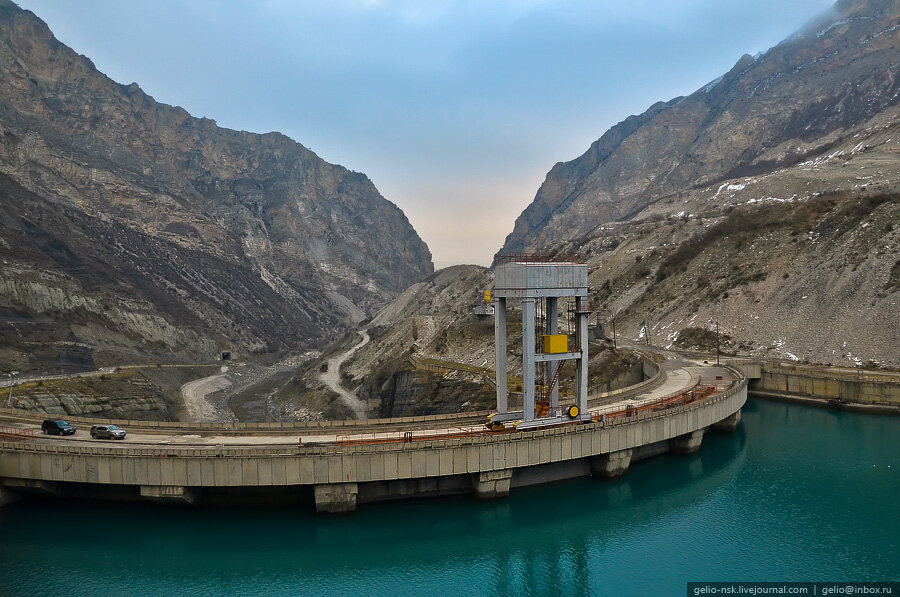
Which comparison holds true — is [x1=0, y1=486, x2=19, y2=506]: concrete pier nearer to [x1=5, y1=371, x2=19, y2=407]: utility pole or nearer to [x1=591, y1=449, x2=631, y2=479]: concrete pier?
[x1=5, y1=371, x2=19, y2=407]: utility pole

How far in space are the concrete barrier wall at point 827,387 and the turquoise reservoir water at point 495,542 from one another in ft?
62.2

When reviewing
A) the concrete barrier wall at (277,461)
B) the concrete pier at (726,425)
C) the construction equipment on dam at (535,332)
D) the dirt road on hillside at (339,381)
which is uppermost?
the construction equipment on dam at (535,332)

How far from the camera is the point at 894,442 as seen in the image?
48094mm

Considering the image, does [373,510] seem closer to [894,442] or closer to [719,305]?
[894,442]

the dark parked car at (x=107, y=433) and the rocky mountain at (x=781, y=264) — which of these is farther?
the rocky mountain at (x=781, y=264)

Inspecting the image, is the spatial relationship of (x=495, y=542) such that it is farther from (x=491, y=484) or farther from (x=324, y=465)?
(x=324, y=465)

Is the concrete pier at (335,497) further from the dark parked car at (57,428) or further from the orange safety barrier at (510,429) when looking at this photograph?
the dark parked car at (57,428)

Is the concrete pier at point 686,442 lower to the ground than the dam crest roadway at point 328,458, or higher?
lower

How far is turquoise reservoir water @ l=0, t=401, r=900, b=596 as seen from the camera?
92.6ft

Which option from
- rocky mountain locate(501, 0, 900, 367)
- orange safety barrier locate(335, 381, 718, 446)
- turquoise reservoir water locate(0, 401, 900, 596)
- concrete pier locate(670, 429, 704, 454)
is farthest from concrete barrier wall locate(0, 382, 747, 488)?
rocky mountain locate(501, 0, 900, 367)

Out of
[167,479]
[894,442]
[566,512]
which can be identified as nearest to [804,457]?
[894,442]

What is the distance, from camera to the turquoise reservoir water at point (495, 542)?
2822 cm

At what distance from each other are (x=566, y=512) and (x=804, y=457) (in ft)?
72.2

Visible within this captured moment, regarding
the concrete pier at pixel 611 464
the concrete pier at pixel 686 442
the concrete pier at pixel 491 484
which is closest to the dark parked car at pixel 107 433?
the concrete pier at pixel 491 484
